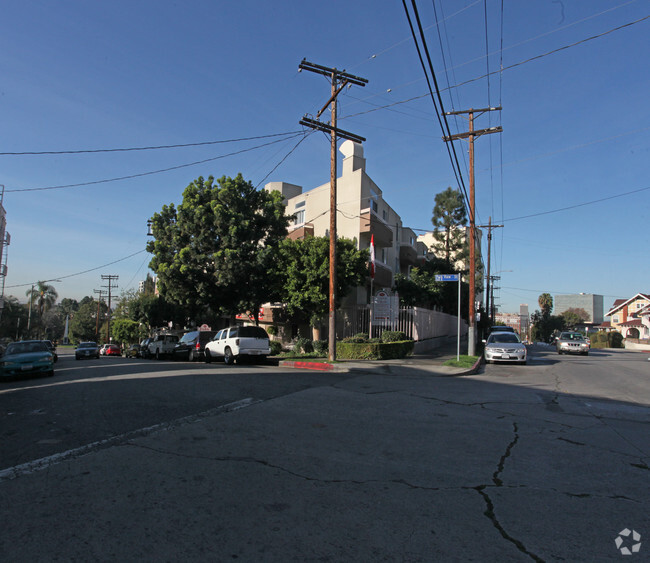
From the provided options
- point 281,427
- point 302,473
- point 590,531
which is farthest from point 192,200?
point 590,531

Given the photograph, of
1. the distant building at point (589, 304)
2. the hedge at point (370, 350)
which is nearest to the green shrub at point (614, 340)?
the hedge at point (370, 350)

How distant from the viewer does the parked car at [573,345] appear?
2975cm

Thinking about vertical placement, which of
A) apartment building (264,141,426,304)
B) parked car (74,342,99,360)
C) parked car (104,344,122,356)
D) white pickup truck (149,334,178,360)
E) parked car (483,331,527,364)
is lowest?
parked car (104,344,122,356)

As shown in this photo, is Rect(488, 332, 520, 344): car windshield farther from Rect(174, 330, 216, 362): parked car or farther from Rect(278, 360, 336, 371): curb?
Rect(174, 330, 216, 362): parked car

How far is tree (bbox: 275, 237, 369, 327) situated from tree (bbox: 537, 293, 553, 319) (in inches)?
2834

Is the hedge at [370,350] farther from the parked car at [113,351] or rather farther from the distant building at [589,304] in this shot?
the distant building at [589,304]

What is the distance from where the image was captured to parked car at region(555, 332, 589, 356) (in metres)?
29.8

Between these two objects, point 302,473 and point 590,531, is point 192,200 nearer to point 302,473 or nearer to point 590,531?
point 302,473

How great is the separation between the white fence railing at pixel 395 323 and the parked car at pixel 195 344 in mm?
7728

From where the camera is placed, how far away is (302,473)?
4.72m

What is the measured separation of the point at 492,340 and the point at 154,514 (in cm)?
2048

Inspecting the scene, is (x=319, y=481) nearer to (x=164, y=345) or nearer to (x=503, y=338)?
(x=503, y=338)

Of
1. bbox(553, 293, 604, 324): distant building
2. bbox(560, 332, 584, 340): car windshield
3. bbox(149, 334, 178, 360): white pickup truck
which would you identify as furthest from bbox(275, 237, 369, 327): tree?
bbox(553, 293, 604, 324): distant building

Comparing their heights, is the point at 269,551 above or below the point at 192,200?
below
